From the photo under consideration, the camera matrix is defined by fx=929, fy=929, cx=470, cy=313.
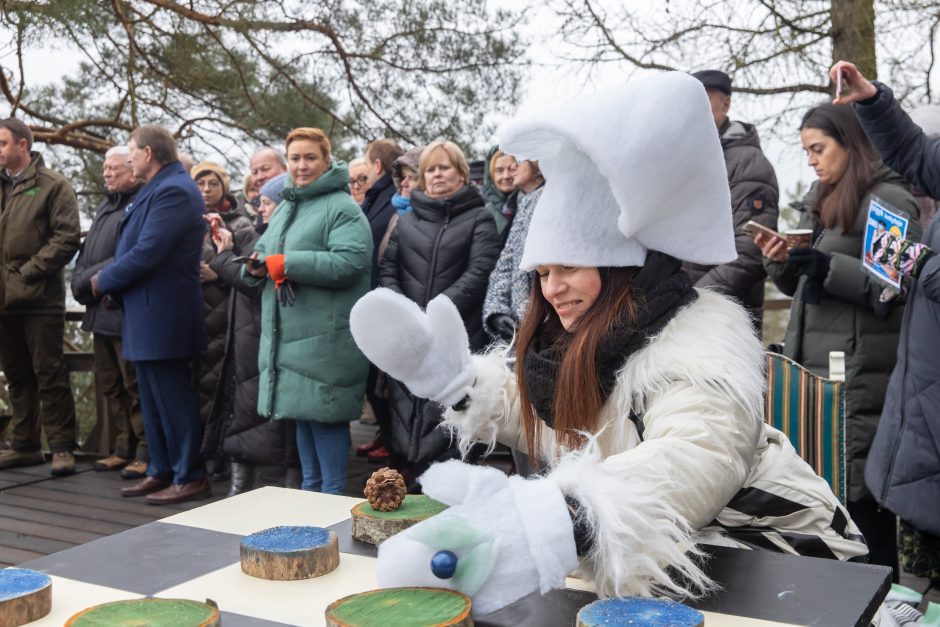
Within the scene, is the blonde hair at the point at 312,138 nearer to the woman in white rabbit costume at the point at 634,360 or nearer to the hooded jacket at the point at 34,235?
the hooded jacket at the point at 34,235

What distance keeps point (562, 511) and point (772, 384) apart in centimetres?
131

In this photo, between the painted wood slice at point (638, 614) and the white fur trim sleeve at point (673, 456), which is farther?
the white fur trim sleeve at point (673, 456)

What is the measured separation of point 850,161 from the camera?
292cm

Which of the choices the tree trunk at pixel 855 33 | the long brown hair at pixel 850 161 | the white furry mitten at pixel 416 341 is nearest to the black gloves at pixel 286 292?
the long brown hair at pixel 850 161

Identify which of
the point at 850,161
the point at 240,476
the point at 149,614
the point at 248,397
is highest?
the point at 850,161

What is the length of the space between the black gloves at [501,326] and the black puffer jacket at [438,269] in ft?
0.64

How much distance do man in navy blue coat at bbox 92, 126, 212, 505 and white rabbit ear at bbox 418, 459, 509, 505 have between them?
345cm

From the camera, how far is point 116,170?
15.5 feet

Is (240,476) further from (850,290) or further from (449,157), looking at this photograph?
(850,290)

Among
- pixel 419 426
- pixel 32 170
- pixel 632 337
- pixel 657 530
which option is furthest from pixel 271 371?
pixel 657 530

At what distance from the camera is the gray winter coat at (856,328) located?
282 cm

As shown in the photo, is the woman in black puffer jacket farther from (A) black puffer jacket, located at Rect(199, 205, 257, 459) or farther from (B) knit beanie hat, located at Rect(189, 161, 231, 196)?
(B) knit beanie hat, located at Rect(189, 161, 231, 196)

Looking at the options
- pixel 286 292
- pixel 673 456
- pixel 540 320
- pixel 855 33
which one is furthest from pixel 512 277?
pixel 855 33

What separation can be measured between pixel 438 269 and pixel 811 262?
1.60 metres
